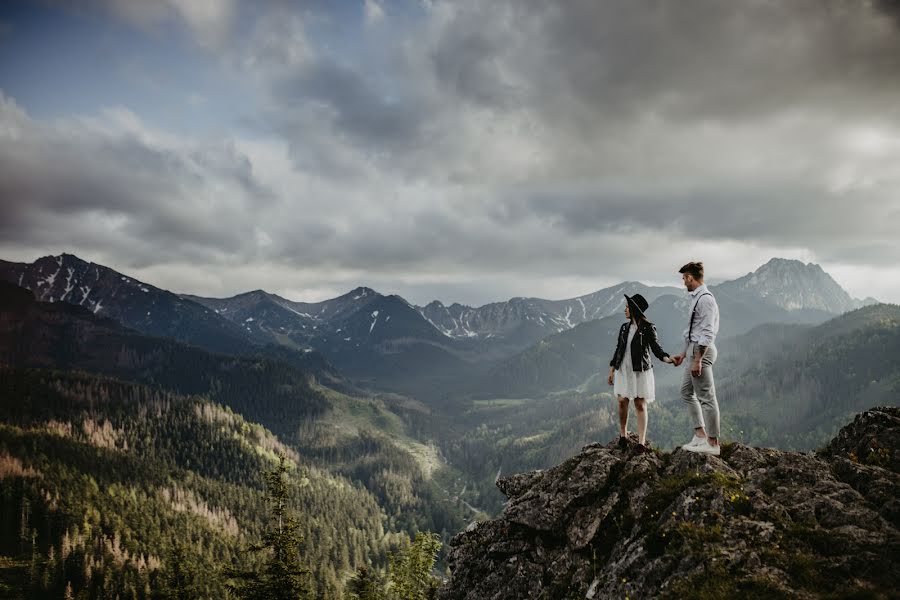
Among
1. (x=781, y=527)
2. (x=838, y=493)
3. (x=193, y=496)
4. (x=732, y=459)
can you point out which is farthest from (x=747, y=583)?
(x=193, y=496)

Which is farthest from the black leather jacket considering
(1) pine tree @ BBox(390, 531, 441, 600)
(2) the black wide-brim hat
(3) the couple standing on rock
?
(1) pine tree @ BBox(390, 531, 441, 600)

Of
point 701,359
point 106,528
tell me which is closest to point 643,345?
point 701,359

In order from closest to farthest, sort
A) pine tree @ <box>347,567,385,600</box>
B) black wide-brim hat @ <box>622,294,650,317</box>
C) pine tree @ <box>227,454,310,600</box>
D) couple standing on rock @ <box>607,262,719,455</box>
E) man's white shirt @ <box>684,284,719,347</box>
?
man's white shirt @ <box>684,284,719,347</box>, couple standing on rock @ <box>607,262,719,455</box>, black wide-brim hat @ <box>622,294,650,317</box>, pine tree @ <box>227,454,310,600</box>, pine tree @ <box>347,567,385,600</box>

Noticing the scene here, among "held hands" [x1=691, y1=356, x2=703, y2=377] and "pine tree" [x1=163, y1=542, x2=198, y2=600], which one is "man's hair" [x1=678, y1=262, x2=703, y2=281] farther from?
"pine tree" [x1=163, y1=542, x2=198, y2=600]

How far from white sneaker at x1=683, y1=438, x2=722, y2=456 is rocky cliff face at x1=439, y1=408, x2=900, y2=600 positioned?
0.53 meters

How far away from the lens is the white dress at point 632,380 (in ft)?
54.5

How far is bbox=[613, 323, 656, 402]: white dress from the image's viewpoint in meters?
16.6

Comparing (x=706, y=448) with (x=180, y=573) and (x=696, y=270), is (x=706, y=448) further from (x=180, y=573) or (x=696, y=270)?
(x=180, y=573)

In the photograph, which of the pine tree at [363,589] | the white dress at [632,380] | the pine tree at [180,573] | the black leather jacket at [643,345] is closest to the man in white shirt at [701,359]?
the black leather jacket at [643,345]

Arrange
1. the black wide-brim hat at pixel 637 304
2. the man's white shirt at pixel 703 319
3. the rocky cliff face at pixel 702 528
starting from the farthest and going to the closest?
the black wide-brim hat at pixel 637 304
the man's white shirt at pixel 703 319
the rocky cliff face at pixel 702 528

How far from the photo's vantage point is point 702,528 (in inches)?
478

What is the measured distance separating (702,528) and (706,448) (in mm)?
5053

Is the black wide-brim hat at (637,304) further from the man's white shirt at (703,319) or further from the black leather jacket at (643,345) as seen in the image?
the man's white shirt at (703,319)

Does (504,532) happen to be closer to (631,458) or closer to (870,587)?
(631,458)
